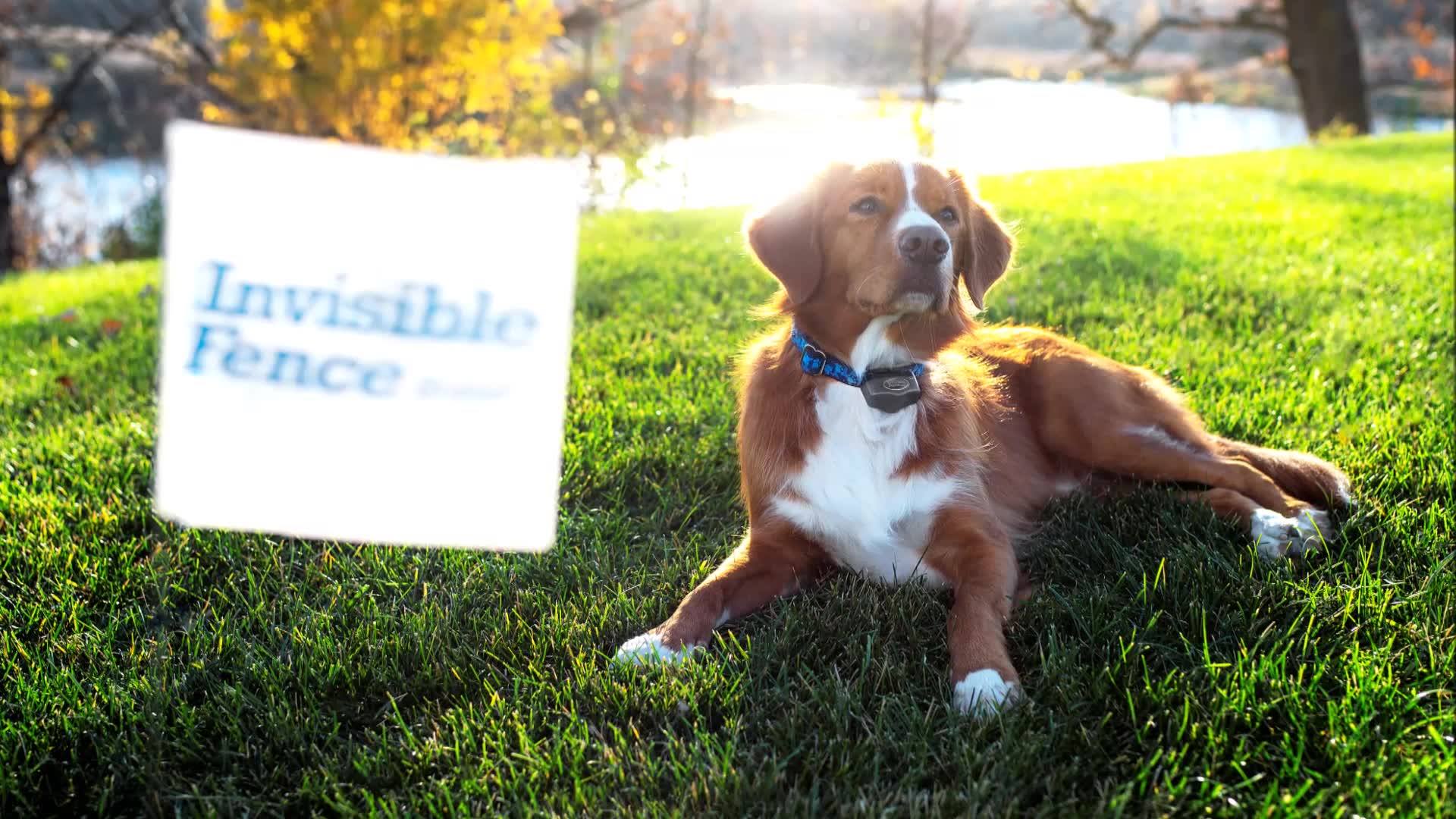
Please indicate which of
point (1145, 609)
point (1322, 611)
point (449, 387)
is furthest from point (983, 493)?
point (449, 387)

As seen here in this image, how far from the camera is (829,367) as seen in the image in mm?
2777

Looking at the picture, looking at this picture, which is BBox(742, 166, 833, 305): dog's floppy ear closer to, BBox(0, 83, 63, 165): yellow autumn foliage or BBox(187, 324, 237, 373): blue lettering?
BBox(187, 324, 237, 373): blue lettering

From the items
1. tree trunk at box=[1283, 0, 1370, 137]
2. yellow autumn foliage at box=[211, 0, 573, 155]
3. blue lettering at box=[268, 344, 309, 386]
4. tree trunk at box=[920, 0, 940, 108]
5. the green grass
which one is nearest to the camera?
the green grass

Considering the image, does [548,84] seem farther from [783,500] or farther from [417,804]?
[417,804]

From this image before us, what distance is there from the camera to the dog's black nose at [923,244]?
259cm

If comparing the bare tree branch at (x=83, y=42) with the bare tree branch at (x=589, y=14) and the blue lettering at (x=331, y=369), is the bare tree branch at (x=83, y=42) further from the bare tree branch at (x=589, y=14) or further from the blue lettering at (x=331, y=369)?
the blue lettering at (x=331, y=369)

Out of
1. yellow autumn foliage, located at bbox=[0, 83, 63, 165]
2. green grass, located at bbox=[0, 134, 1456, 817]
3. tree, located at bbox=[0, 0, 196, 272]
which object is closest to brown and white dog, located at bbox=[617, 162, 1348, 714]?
green grass, located at bbox=[0, 134, 1456, 817]

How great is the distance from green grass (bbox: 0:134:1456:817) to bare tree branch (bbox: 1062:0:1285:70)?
15.4 m

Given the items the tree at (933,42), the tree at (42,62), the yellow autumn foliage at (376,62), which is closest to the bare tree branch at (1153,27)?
the tree at (933,42)

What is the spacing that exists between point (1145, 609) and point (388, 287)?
2126 mm

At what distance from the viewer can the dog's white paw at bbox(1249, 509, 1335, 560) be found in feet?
9.01

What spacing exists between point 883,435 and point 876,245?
51 centimetres

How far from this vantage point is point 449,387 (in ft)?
8.90

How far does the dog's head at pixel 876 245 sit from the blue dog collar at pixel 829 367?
0.25ft
